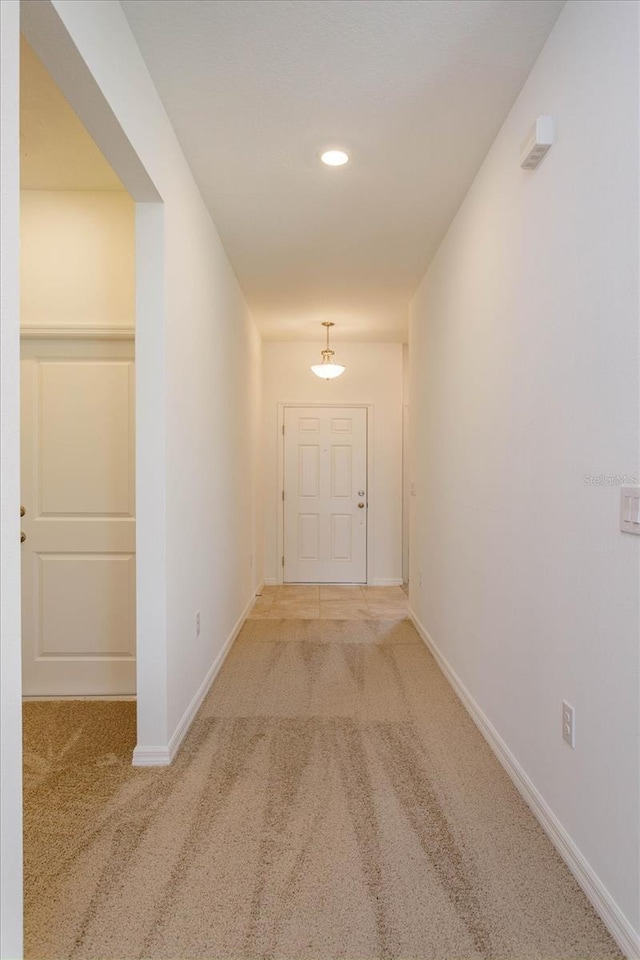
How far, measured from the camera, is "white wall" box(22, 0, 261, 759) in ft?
5.33

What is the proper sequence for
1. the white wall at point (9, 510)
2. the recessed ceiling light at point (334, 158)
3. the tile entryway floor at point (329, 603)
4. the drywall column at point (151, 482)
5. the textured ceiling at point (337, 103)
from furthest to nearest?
the tile entryway floor at point (329, 603) < the recessed ceiling light at point (334, 158) < the drywall column at point (151, 482) < the textured ceiling at point (337, 103) < the white wall at point (9, 510)

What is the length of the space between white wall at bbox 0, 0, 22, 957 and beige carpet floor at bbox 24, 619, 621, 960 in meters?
0.38

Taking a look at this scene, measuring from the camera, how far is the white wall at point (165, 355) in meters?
1.62

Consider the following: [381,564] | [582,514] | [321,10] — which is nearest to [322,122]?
[321,10]

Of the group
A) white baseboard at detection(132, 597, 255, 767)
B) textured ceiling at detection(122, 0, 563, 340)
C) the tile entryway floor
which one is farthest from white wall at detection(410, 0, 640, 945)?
the tile entryway floor

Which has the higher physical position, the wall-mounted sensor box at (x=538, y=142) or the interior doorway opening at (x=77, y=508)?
the wall-mounted sensor box at (x=538, y=142)

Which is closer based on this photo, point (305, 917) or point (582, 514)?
point (305, 917)

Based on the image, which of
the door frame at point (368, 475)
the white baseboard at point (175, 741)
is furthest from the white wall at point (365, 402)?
the white baseboard at point (175, 741)

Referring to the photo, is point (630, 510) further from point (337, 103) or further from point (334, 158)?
point (334, 158)

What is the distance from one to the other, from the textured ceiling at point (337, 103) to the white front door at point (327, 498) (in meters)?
2.62

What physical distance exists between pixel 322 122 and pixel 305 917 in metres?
2.75

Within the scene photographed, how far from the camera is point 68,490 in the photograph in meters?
2.99

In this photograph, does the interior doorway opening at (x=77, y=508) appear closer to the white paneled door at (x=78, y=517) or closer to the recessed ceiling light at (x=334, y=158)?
the white paneled door at (x=78, y=517)

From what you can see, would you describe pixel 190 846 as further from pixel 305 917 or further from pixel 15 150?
pixel 15 150
